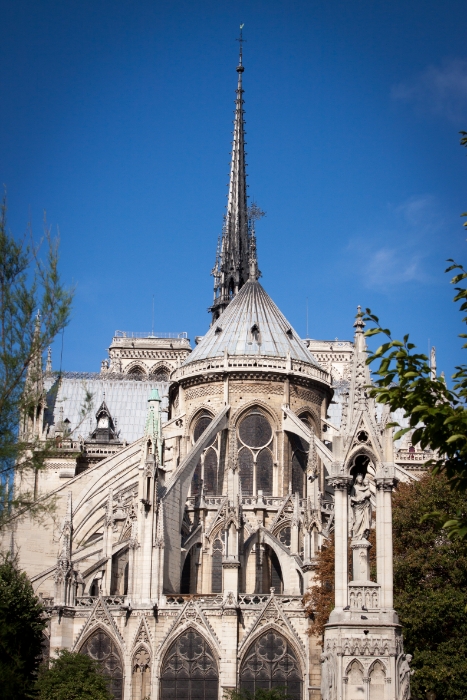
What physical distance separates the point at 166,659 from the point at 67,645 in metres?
3.98

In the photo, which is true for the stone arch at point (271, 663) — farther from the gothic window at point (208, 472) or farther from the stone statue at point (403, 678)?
the stone statue at point (403, 678)

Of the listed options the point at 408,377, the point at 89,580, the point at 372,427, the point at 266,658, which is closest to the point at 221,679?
the point at 266,658

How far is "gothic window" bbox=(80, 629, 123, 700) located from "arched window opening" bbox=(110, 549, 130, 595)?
4333 millimetres

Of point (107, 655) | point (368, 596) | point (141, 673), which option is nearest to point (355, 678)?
point (368, 596)

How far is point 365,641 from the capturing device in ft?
75.0

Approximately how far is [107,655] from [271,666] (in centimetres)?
653

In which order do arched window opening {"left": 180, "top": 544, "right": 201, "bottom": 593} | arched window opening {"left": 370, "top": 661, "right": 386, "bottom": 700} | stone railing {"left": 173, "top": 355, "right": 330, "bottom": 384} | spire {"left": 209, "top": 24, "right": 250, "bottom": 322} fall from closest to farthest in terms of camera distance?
1. arched window opening {"left": 370, "top": 661, "right": 386, "bottom": 700}
2. arched window opening {"left": 180, "top": 544, "right": 201, "bottom": 593}
3. stone railing {"left": 173, "top": 355, "right": 330, "bottom": 384}
4. spire {"left": 209, "top": 24, "right": 250, "bottom": 322}

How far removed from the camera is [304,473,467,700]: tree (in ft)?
124

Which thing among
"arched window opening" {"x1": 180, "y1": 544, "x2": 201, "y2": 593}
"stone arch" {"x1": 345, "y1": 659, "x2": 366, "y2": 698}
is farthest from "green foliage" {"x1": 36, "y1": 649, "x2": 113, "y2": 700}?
"stone arch" {"x1": 345, "y1": 659, "x2": 366, "y2": 698}

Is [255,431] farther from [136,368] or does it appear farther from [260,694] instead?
[136,368]

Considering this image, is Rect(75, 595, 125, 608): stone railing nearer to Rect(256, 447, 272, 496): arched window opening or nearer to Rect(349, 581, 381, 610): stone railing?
Rect(256, 447, 272, 496): arched window opening

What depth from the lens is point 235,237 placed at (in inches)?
3846

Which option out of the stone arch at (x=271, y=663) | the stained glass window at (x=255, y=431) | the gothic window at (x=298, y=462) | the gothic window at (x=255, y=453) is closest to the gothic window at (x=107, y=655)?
the stone arch at (x=271, y=663)

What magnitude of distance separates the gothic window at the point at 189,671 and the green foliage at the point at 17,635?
7.38m
